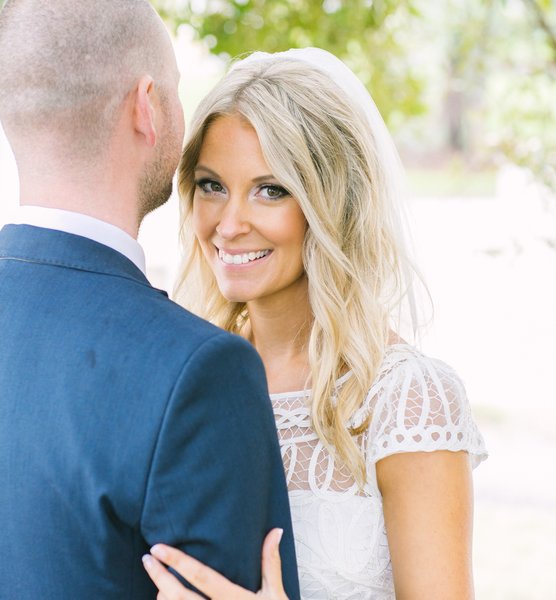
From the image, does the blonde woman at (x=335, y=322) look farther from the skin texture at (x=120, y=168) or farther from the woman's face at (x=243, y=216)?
the skin texture at (x=120, y=168)

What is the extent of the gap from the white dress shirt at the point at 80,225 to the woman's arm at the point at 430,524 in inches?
34.8

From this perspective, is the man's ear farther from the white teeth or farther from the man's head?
the white teeth

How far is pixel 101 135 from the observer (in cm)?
162

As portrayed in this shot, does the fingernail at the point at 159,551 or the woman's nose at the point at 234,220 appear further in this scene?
the woman's nose at the point at 234,220

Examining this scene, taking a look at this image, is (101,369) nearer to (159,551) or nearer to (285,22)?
(159,551)

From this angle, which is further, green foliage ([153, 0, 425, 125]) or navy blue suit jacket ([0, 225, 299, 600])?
green foliage ([153, 0, 425, 125])

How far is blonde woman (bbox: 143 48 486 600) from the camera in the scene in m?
2.13

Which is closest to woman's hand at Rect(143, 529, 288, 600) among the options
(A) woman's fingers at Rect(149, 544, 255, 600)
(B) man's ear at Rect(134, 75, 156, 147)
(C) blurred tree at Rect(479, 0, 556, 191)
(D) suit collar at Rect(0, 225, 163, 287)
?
(A) woman's fingers at Rect(149, 544, 255, 600)

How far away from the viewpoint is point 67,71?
1.62 metres

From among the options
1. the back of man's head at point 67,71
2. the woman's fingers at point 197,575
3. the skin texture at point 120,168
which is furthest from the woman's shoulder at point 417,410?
the back of man's head at point 67,71

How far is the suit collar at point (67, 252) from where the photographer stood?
1.58 m

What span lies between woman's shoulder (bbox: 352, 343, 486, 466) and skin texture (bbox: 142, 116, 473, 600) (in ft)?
0.11

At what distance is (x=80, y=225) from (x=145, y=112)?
240 mm

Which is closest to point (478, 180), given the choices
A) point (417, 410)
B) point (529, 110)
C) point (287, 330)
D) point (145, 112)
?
point (529, 110)
